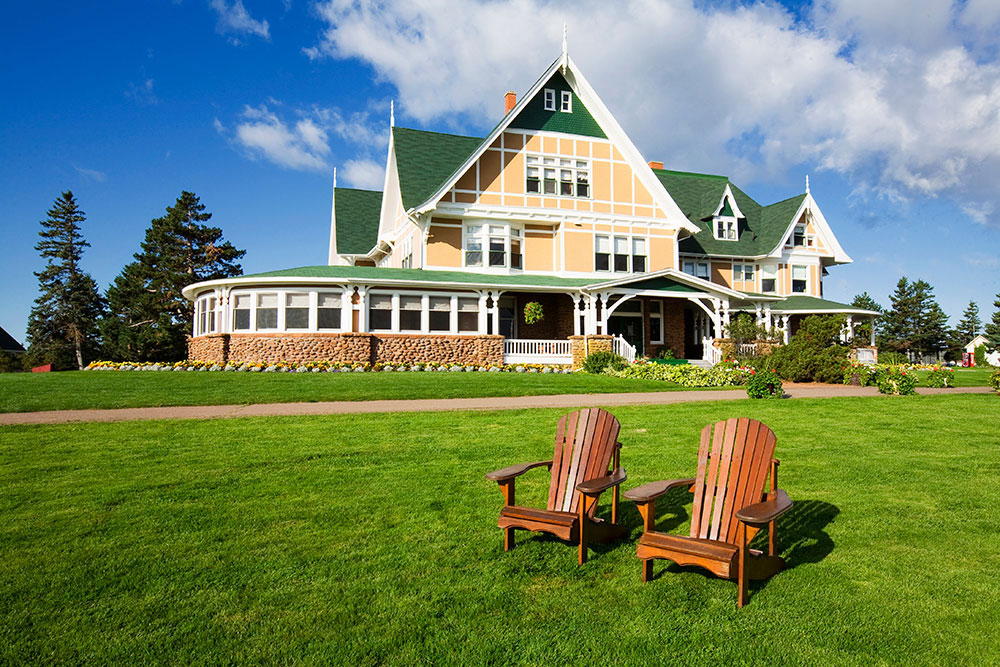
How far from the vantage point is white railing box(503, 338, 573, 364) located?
25562mm

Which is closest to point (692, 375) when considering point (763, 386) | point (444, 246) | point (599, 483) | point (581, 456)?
point (763, 386)

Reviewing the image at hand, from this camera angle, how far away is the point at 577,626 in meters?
3.78

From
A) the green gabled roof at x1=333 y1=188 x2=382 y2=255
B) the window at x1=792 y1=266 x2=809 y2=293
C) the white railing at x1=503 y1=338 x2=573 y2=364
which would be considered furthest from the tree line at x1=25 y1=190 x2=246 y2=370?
the window at x1=792 y1=266 x2=809 y2=293

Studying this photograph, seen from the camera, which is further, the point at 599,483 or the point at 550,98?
the point at 550,98

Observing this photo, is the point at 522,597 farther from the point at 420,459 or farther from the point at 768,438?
the point at 420,459

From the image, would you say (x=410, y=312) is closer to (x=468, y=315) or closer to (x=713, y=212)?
(x=468, y=315)

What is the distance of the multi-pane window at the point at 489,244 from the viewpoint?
2736cm

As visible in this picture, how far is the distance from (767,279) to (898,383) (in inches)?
746

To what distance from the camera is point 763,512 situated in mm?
4105

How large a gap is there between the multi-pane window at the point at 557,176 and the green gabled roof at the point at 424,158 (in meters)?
2.84

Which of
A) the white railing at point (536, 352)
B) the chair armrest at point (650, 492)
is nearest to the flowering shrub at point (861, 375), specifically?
the white railing at point (536, 352)

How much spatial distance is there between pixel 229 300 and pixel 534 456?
2039cm

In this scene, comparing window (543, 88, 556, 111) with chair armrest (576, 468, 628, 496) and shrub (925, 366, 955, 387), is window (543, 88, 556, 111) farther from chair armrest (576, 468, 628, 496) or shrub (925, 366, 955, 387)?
chair armrest (576, 468, 628, 496)

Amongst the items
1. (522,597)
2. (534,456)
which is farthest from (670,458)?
(522,597)
